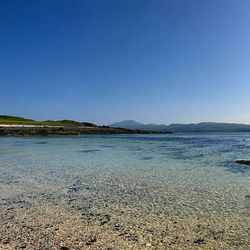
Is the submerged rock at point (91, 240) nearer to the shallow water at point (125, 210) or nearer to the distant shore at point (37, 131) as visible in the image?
the shallow water at point (125, 210)

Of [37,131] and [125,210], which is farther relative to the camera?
[37,131]

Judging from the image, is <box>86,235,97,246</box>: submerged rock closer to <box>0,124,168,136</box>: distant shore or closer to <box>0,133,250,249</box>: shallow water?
<box>0,133,250,249</box>: shallow water

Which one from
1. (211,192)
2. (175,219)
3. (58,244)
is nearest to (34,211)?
(58,244)

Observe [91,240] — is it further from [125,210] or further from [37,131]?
[37,131]

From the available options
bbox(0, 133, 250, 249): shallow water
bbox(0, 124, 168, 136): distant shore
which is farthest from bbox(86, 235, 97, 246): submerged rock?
bbox(0, 124, 168, 136): distant shore

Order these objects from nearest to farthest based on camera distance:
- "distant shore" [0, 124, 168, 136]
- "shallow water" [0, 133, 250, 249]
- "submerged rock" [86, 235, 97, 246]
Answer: "submerged rock" [86, 235, 97, 246] < "shallow water" [0, 133, 250, 249] < "distant shore" [0, 124, 168, 136]

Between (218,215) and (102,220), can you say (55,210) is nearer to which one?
(102,220)

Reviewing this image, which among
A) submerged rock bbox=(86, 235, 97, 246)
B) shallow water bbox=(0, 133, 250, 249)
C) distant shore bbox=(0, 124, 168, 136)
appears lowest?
submerged rock bbox=(86, 235, 97, 246)

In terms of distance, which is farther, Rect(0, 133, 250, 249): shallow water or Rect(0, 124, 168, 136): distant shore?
Rect(0, 124, 168, 136): distant shore

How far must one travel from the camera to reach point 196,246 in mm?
8047

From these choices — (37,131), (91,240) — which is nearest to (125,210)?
(91,240)

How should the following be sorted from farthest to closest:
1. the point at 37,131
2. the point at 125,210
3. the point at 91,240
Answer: the point at 37,131, the point at 125,210, the point at 91,240

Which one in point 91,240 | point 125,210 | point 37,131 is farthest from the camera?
point 37,131

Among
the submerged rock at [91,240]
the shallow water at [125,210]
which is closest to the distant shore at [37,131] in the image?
the shallow water at [125,210]
